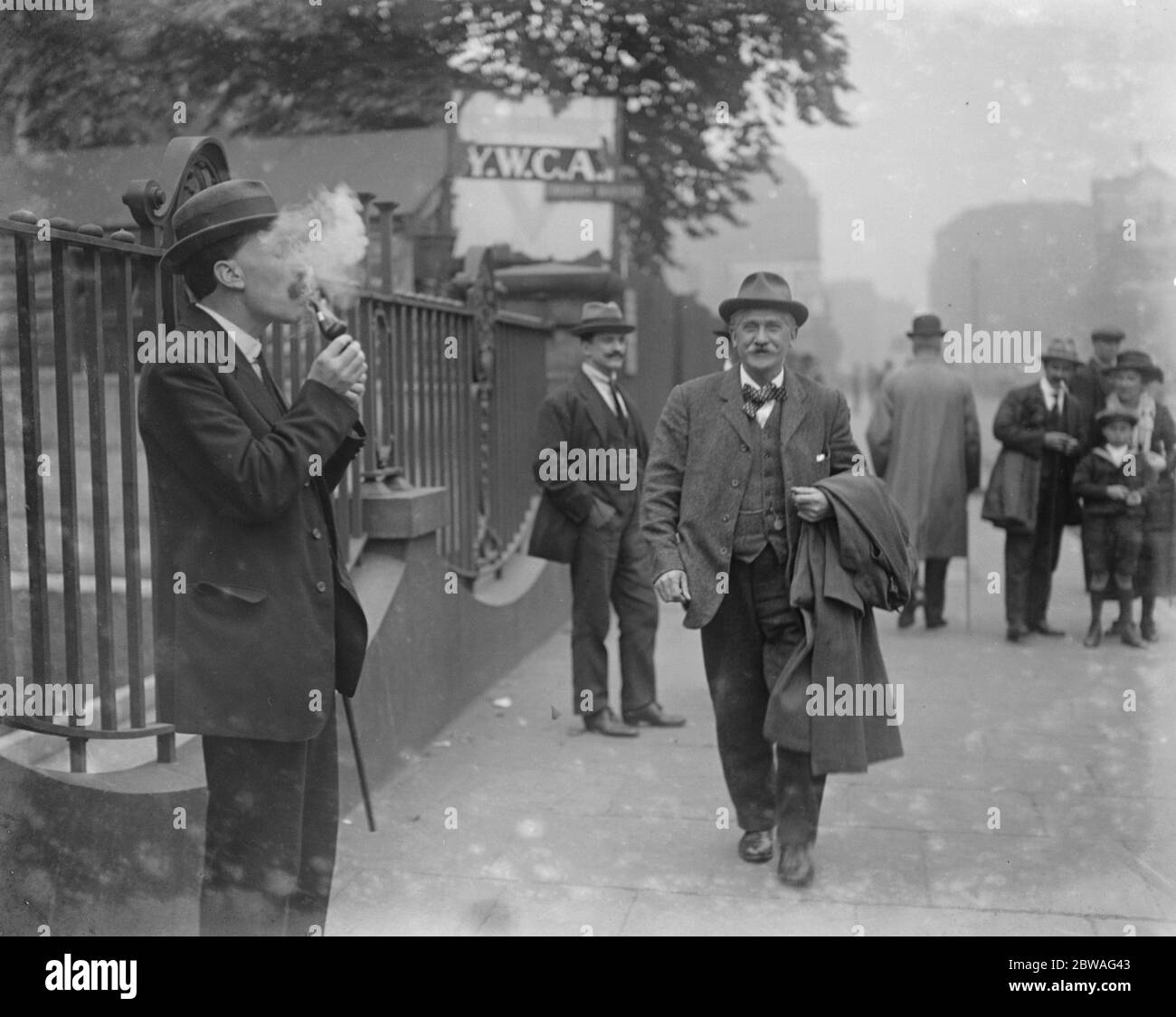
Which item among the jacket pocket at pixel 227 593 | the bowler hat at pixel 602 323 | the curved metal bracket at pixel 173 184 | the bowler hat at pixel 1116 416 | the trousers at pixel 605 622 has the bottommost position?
the trousers at pixel 605 622

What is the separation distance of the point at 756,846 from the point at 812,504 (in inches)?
47.7

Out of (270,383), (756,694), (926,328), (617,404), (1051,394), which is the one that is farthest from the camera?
(926,328)

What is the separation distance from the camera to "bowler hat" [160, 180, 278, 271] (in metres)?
2.97

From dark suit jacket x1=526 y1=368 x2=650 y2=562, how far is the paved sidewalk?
2.99 feet

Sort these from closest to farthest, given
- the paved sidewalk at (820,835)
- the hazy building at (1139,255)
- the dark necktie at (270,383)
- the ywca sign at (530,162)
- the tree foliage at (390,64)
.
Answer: the dark necktie at (270,383), the paved sidewalk at (820,835), the hazy building at (1139,255), the tree foliage at (390,64), the ywca sign at (530,162)

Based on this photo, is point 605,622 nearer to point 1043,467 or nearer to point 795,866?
point 795,866

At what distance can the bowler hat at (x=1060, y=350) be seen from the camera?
8195 mm

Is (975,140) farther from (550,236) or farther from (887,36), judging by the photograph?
(550,236)

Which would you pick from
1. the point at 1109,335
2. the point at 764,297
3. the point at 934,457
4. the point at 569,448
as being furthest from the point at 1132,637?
the point at 764,297

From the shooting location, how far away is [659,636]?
28.0 ft

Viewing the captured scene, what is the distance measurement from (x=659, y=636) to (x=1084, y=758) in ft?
11.2

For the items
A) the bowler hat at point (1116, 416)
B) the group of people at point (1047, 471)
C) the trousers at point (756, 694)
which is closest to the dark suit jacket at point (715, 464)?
the trousers at point (756, 694)

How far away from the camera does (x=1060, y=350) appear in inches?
324

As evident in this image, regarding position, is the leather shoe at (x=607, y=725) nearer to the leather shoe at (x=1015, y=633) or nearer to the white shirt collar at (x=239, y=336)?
the leather shoe at (x=1015, y=633)
